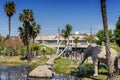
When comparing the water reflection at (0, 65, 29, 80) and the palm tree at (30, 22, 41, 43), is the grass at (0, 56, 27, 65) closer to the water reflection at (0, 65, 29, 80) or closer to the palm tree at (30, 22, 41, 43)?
the palm tree at (30, 22, 41, 43)

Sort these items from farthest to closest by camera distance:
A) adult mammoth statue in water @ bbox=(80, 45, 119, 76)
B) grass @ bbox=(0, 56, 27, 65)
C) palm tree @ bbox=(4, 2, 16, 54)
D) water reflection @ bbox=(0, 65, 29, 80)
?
palm tree @ bbox=(4, 2, 16, 54) → grass @ bbox=(0, 56, 27, 65) → water reflection @ bbox=(0, 65, 29, 80) → adult mammoth statue in water @ bbox=(80, 45, 119, 76)

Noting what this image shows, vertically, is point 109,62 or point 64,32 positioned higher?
point 64,32

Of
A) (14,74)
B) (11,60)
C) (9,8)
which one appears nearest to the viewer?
(14,74)

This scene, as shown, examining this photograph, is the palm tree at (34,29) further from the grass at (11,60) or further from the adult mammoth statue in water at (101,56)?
the adult mammoth statue in water at (101,56)

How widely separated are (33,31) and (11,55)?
778 centimetres

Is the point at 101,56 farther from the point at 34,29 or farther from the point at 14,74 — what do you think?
the point at 34,29

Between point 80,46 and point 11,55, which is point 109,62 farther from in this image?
point 80,46

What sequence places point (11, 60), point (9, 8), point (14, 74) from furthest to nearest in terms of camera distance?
point (9, 8) → point (11, 60) → point (14, 74)

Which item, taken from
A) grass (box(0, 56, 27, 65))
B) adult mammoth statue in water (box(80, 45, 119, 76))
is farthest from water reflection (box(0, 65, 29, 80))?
grass (box(0, 56, 27, 65))

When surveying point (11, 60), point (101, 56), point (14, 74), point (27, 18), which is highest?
point (27, 18)

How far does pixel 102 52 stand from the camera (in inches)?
1293

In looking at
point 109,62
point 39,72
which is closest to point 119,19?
point 39,72

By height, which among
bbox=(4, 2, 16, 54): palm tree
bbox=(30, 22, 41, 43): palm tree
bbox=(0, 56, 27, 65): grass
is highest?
bbox=(4, 2, 16, 54): palm tree

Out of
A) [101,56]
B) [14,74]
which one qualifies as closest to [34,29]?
[14,74]
